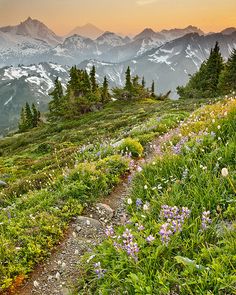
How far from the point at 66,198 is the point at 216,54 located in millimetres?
76407

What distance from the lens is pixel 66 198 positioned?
880cm

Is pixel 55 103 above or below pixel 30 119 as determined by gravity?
above

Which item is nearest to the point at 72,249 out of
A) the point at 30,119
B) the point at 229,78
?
the point at 229,78

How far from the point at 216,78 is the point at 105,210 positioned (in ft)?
249

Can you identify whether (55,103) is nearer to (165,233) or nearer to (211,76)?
(211,76)

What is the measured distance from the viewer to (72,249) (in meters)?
6.89

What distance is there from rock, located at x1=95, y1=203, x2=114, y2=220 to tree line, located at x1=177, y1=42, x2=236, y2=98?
216ft

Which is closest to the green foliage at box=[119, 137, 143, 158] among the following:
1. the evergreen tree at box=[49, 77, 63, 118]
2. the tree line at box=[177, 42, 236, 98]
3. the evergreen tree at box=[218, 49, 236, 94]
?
the tree line at box=[177, 42, 236, 98]

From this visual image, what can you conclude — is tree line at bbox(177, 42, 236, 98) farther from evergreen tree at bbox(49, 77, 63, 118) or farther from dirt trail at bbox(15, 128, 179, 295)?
dirt trail at bbox(15, 128, 179, 295)

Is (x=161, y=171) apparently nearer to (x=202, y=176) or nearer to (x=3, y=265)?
(x=202, y=176)

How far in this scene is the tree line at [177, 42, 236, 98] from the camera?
7119 centimetres

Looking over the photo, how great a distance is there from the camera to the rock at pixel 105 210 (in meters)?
8.00

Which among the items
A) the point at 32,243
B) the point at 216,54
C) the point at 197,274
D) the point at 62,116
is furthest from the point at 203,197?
the point at 62,116

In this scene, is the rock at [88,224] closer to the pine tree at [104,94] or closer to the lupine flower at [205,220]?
the lupine flower at [205,220]
